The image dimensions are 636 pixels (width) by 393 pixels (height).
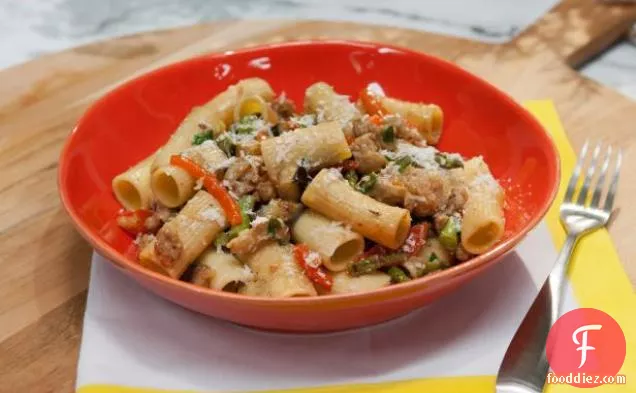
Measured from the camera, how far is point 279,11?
280 centimetres

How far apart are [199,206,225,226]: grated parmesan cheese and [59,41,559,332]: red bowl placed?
0.56 feet

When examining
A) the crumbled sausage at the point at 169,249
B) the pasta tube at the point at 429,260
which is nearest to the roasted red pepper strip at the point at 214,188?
the crumbled sausage at the point at 169,249

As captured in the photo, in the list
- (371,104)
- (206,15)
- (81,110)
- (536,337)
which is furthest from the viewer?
(206,15)

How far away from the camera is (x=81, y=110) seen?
6.05ft

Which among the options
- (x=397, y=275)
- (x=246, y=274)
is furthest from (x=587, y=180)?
(x=246, y=274)

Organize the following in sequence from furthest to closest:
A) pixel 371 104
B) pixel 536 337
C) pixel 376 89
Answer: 1. pixel 376 89
2. pixel 371 104
3. pixel 536 337

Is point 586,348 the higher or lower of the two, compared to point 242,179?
lower

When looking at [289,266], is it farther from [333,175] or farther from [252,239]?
[333,175]

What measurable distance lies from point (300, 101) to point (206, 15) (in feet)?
3.84

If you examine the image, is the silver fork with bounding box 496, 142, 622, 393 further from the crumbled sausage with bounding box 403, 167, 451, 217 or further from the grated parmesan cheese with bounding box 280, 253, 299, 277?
the grated parmesan cheese with bounding box 280, 253, 299, 277

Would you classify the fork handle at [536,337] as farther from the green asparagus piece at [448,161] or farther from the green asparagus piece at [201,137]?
the green asparagus piece at [201,137]

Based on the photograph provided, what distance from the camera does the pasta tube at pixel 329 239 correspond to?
1.25m

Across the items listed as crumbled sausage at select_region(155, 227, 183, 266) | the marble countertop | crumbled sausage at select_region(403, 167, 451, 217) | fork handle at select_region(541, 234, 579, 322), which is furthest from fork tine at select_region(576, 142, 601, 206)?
the marble countertop

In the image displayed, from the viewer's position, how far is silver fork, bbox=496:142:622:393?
1121 millimetres
